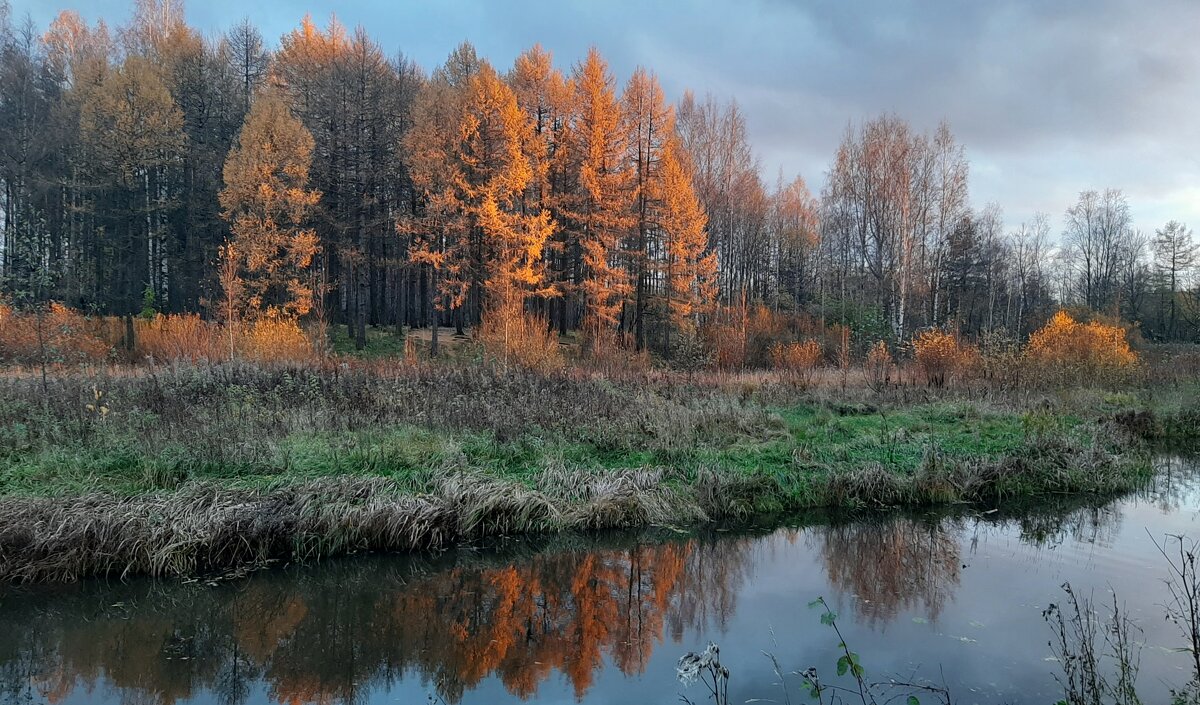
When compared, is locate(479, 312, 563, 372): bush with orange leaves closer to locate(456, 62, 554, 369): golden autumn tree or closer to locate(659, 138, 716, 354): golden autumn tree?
locate(456, 62, 554, 369): golden autumn tree

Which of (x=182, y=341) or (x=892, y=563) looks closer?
(x=892, y=563)

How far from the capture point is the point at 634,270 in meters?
29.8

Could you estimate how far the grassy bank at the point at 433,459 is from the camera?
23.9 ft

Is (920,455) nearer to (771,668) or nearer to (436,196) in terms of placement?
(771,668)

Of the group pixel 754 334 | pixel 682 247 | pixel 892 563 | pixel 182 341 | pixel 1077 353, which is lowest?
pixel 892 563

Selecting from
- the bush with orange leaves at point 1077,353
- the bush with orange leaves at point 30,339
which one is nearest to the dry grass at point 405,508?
the bush with orange leaves at point 1077,353

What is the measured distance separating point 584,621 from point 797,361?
16405 mm

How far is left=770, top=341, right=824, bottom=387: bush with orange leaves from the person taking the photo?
18516 mm

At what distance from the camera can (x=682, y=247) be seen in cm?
2758

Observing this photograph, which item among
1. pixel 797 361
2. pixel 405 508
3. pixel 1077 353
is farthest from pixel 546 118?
pixel 405 508

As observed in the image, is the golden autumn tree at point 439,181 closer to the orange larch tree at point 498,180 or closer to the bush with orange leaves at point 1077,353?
the orange larch tree at point 498,180

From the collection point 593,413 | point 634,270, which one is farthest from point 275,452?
point 634,270

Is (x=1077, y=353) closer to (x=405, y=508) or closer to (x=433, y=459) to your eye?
(x=433, y=459)

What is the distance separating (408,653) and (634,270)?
82.5 ft
